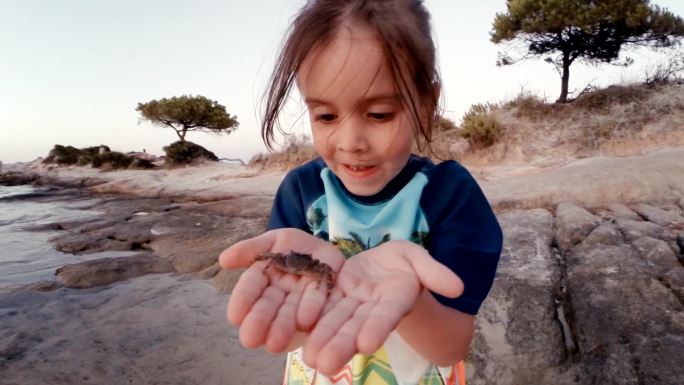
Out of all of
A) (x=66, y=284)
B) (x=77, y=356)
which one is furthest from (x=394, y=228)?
(x=66, y=284)

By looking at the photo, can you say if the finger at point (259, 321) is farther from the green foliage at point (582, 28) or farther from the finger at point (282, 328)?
the green foliage at point (582, 28)

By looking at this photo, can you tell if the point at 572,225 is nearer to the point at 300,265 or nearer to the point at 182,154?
the point at 300,265

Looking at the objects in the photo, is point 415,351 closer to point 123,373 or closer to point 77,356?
point 123,373

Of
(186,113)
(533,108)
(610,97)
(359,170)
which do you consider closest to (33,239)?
(359,170)

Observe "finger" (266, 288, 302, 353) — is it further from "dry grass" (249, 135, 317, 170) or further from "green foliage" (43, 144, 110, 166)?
"green foliage" (43, 144, 110, 166)

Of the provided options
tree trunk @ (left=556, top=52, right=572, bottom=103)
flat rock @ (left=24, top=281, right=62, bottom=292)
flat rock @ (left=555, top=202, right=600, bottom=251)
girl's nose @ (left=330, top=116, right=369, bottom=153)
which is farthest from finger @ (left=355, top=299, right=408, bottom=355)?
tree trunk @ (left=556, top=52, right=572, bottom=103)

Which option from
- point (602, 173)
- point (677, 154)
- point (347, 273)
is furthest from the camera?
point (677, 154)

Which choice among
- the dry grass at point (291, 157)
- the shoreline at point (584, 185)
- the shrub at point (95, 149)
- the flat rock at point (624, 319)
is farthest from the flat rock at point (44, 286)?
the shrub at point (95, 149)
